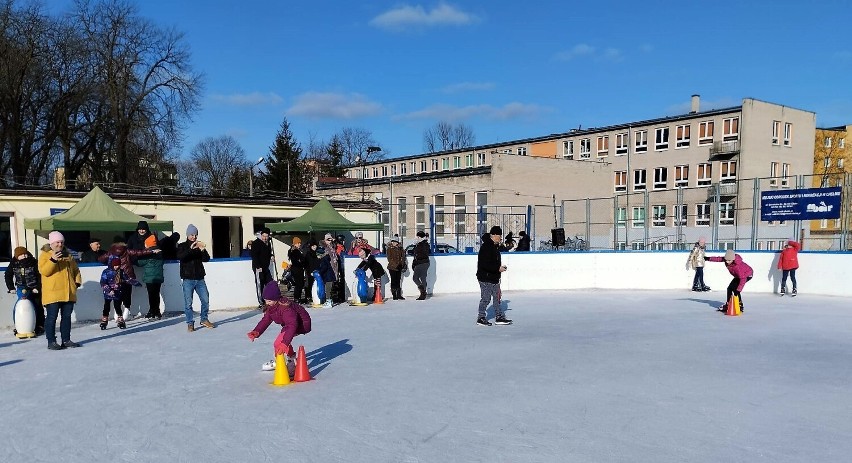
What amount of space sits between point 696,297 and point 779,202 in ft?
14.4

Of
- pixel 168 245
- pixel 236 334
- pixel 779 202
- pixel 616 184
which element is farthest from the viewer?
pixel 616 184

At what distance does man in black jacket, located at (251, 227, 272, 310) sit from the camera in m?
11.4

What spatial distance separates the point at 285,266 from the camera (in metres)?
12.3

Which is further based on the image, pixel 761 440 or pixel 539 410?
pixel 539 410

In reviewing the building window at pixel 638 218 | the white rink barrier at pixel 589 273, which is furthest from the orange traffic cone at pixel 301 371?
the building window at pixel 638 218

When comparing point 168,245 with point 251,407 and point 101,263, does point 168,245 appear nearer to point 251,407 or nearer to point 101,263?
point 101,263

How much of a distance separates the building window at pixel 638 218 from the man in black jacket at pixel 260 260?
505 inches

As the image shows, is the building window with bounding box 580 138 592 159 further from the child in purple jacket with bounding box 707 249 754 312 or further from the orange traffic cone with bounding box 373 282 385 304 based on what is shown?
the orange traffic cone with bounding box 373 282 385 304

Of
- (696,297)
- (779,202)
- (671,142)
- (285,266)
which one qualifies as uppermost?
(671,142)

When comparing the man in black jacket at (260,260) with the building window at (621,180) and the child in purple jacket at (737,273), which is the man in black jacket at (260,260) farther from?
the building window at (621,180)

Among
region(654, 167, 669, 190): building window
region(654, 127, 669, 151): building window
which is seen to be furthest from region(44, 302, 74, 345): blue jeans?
region(654, 127, 669, 151): building window

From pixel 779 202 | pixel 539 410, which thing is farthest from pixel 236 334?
pixel 779 202

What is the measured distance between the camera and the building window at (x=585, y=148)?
47.5 meters

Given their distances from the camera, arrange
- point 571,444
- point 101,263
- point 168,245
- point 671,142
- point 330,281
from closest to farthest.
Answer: point 571,444 < point 101,263 < point 168,245 < point 330,281 < point 671,142
